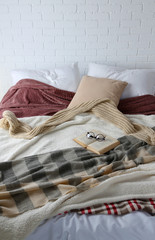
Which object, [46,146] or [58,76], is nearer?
[46,146]

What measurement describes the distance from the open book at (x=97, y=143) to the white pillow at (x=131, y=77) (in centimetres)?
82

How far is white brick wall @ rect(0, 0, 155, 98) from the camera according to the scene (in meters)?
2.28

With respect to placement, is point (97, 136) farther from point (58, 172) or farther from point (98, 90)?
point (98, 90)

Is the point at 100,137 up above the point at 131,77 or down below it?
below

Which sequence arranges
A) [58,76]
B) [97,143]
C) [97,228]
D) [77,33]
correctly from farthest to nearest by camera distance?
[77,33] → [58,76] → [97,143] → [97,228]

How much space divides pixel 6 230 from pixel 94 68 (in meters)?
1.81

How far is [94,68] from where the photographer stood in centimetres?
233

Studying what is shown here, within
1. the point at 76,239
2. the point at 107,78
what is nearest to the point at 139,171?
the point at 76,239

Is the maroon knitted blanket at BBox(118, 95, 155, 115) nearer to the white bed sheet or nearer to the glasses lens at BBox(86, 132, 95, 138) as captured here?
the glasses lens at BBox(86, 132, 95, 138)

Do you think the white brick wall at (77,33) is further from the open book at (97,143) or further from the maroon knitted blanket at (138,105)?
the open book at (97,143)

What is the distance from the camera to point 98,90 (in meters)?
1.97

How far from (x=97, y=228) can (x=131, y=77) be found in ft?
5.24

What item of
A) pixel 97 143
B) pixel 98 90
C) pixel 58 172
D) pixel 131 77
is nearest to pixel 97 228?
pixel 58 172

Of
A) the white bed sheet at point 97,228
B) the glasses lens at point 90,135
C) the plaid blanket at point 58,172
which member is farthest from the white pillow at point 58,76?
the white bed sheet at point 97,228
